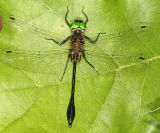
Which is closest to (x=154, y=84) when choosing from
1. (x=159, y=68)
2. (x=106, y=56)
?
(x=159, y=68)

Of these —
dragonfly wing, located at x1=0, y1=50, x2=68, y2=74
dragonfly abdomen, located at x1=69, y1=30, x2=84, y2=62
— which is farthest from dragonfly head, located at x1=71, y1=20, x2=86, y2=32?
dragonfly wing, located at x1=0, y1=50, x2=68, y2=74

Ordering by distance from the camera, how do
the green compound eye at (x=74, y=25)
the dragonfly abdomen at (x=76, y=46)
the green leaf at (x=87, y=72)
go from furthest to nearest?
1. the dragonfly abdomen at (x=76, y=46)
2. the green compound eye at (x=74, y=25)
3. the green leaf at (x=87, y=72)

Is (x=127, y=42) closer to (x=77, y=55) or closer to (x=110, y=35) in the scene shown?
(x=110, y=35)

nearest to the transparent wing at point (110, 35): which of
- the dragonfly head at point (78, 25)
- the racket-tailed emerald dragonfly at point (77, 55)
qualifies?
the racket-tailed emerald dragonfly at point (77, 55)

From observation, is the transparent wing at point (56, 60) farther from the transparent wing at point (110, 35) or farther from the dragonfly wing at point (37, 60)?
the transparent wing at point (110, 35)

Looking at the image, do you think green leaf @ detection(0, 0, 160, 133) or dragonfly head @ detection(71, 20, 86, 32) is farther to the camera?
dragonfly head @ detection(71, 20, 86, 32)

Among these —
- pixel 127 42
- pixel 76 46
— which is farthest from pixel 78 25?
pixel 127 42

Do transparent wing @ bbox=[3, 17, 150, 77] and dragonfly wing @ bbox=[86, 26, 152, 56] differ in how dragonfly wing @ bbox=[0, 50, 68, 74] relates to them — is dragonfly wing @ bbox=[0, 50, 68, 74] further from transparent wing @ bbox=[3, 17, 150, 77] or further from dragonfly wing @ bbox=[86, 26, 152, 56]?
dragonfly wing @ bbox=[86, 26, 152, 56]

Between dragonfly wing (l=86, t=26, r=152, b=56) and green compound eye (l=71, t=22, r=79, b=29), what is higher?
green compound eye (l=71, t=22, r=79, b=29)

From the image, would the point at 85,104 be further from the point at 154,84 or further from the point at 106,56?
the point at 154,84
